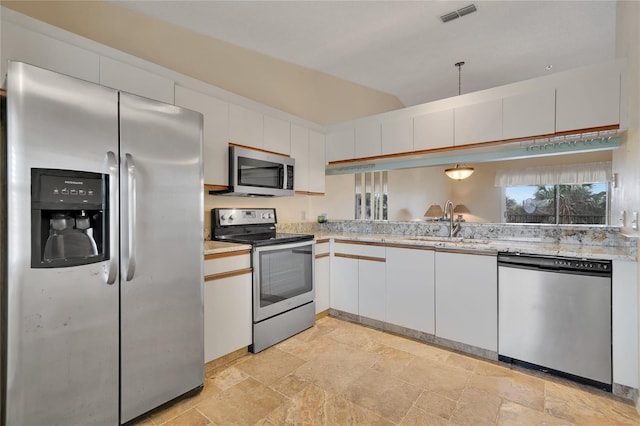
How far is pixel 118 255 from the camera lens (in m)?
1.55

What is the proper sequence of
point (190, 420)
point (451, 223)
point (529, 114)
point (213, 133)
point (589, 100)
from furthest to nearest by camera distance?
point (451, 223) < point (213, 133) < point (529, 114) < point (589, 100) < point (190, 420)

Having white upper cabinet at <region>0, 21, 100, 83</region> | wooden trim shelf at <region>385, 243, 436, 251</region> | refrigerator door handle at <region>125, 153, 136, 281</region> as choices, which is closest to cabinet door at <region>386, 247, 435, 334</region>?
wooden trim shelf at <region>385, 243, 436, 251</region>

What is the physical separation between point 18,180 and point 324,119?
3.18 m

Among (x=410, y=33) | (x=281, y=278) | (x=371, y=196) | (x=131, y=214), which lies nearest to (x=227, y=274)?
(x=281, y=278)

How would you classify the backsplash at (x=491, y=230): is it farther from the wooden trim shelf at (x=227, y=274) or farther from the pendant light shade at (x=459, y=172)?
the wooden trim shelf at (x=227, y=274)

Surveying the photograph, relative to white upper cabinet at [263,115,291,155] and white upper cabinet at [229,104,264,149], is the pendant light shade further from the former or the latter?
white upper cabinet at [229,104,264,149]

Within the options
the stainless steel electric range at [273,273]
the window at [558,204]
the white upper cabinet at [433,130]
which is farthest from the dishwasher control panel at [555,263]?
the stainless steel electric range at [273,273]

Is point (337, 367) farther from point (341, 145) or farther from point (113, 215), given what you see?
point (341, 145)

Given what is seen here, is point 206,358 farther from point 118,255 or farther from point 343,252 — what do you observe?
point 343,252

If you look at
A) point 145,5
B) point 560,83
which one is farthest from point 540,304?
point 145,5

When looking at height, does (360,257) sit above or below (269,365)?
above

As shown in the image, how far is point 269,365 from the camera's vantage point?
7.59ft

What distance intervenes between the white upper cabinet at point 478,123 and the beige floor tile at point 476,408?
1.99 metres

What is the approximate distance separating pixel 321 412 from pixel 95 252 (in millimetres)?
1522
